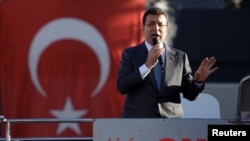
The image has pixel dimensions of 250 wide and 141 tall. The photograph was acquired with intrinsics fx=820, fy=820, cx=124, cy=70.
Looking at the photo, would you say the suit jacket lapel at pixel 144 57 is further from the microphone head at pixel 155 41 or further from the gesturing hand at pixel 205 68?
the gesturing hand at pixel 205 68

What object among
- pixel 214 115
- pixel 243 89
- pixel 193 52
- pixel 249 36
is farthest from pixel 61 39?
pixel 243 89

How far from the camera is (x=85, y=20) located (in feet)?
37.3

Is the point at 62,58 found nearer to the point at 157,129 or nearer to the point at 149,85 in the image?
the point at 149,85

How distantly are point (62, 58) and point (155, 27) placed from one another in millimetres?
4674

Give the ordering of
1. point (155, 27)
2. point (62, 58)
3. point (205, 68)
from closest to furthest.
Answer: point (205, 68)
point (155, 27)
point (62, 58)

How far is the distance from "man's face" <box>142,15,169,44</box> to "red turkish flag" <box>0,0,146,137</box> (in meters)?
4.52

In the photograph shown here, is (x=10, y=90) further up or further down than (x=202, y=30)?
further down

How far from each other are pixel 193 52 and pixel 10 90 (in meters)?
2.78

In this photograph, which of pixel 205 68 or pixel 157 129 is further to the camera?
pixel 205 68

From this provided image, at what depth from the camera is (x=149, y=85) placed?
6711 mm

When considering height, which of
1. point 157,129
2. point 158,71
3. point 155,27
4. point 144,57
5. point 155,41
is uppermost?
point 155,27

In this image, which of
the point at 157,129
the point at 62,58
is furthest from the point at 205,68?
the point at 62,58

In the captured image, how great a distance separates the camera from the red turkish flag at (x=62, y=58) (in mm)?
11242

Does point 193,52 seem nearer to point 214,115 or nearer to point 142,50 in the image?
point 214,115
